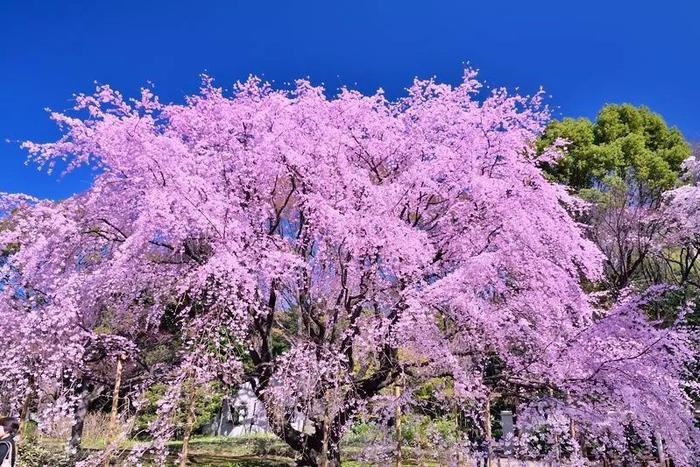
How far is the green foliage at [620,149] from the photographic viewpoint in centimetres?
1508

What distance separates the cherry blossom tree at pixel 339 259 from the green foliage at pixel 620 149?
314 inches

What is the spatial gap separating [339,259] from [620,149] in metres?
11.8

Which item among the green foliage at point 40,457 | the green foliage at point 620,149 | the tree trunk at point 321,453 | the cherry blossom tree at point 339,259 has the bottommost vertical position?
the green foliage at point 40,457

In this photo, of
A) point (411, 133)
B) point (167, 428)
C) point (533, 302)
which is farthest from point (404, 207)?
point (167, 428)

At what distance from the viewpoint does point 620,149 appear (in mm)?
15328

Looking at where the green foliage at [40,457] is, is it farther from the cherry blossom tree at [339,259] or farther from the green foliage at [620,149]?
the green foliage at [620,149]

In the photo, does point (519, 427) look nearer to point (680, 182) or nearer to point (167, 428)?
point (167, 428)

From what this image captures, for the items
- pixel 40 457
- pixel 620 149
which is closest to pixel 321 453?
pixel 40 457

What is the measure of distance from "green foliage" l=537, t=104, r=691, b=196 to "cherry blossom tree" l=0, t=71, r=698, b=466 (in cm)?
798

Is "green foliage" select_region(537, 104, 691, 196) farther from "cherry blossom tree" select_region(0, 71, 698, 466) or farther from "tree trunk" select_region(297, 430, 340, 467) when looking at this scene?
"tree trunk" select_region(297, 430, 340, 467)

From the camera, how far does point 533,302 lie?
7254mm

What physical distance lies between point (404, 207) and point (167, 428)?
421 cm

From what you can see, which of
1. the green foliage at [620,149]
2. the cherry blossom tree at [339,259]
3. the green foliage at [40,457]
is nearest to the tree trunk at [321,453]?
the cherry blossom tree at [339,259]

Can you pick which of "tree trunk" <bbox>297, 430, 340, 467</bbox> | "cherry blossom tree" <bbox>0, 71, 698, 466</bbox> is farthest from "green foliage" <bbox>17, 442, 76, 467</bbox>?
"tree trunk" <bbox>297, 430, 340, 467</bbox>
